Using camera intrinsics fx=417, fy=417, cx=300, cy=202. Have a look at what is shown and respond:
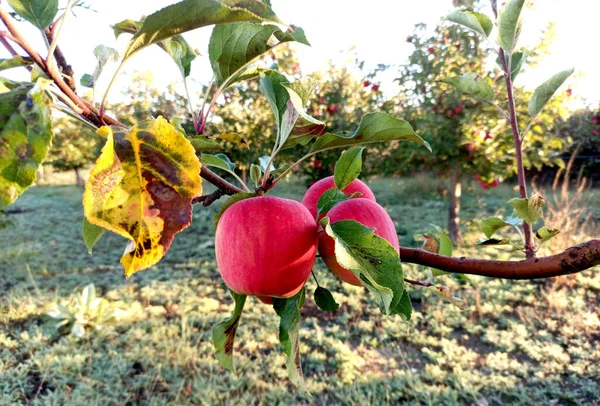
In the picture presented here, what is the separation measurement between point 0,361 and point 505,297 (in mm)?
3188

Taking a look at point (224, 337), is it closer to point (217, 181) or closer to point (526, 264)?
point (217, 181)

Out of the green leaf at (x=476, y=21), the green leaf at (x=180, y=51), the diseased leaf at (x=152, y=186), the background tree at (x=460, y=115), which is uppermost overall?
the green leaf at (x=476, y=21)

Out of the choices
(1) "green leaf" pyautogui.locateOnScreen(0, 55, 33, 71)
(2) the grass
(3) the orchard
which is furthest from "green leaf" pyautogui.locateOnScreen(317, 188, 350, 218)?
(2) the grass

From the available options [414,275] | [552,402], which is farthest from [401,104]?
[552,402]

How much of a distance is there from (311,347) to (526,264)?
2187 mm

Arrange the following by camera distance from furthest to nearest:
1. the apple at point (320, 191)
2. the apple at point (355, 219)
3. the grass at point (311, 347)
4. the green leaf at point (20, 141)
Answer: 1. the grass at point (311, 347)
2. the apple at point (320, 191)
3. the apple at point (355, 219)
4. the green leaf at point (20, 141)

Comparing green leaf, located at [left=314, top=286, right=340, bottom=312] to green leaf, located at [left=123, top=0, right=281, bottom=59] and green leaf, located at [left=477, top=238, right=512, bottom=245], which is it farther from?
green leaf, located at [left=123, top=0, right=281, bottom=59]

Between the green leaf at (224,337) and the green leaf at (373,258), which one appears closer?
the green leaf at (373,258)

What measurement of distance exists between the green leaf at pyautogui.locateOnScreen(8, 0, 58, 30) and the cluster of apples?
0.23 m

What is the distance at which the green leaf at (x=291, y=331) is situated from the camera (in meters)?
0.44

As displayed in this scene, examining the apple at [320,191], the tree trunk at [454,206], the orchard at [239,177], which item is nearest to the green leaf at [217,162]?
the orchard at [239,177]

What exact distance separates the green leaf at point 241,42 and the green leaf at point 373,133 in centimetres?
11

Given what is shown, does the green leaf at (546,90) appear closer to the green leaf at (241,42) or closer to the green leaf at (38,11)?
the green leaf at (241,42)

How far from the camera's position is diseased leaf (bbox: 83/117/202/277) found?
0.28 metres
